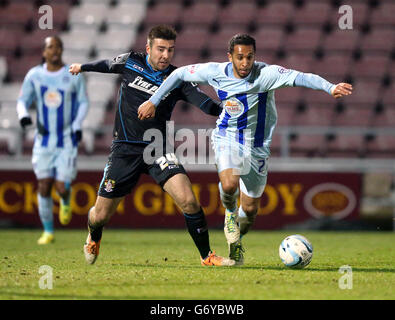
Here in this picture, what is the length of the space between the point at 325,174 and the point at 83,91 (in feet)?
13.9

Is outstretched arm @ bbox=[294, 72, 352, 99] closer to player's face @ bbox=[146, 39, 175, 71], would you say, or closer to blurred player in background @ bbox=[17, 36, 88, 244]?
player's face @ bbox=[146, 39, 175, 71]

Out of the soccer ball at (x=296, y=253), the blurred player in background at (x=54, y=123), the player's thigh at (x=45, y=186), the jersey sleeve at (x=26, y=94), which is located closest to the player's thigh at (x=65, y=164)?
the blurred player in background at (x=54, y=123)

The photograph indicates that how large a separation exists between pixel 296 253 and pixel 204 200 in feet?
18.5

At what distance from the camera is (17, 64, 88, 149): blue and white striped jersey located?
9.48 metres

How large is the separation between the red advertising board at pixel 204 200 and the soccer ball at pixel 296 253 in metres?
5.40

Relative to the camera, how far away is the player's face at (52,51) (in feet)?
30.5

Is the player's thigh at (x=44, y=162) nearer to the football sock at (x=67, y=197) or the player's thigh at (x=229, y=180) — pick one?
the football sock at (x=67, y=197)

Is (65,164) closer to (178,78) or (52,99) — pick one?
(52,99)

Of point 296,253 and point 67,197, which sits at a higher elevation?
point 67,197

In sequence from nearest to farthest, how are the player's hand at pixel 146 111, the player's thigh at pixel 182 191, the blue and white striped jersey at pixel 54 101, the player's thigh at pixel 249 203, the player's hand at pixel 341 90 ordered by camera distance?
the player's hand at pixel 341 90 < the player's hand at pixel 146 111 < the player's thigh at pixel 182 191 < the player's thigh at pixel 249 203 < the blue and white striped jersey at pixel 54 101

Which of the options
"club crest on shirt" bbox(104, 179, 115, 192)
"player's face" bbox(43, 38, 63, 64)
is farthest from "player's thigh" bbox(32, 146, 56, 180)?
"club crest on shirt" bbox(104, 179, 115, 192)

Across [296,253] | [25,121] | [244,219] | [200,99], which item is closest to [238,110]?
[200,99]

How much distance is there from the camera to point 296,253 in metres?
6.23

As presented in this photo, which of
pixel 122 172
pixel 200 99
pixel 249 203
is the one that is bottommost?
pixel 249 203
